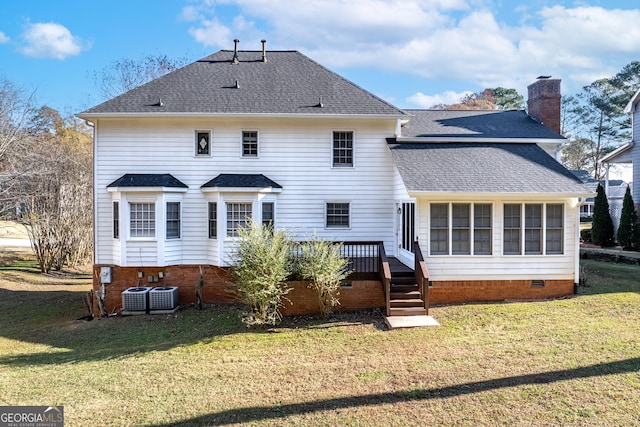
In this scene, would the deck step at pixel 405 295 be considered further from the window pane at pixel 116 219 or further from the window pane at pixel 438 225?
the window pane at pixel 116 219

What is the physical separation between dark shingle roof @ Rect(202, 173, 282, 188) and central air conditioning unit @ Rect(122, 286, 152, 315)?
12.6ft

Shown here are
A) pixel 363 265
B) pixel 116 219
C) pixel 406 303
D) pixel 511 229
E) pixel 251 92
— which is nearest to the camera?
pixel 406 303

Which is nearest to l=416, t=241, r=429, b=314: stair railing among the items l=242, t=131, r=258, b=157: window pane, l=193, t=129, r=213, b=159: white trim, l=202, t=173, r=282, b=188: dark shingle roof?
l=202, t=173, r=282, b=188: dark shingle roof

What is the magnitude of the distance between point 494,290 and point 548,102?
865cm

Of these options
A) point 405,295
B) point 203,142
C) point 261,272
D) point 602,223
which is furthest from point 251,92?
point 602,223

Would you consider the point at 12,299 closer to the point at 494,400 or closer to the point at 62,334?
the point at 62,334

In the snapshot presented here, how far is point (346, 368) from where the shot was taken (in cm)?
733

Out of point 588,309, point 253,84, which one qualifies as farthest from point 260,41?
point 588,309

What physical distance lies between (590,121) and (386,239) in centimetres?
4424

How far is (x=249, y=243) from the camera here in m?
9.84

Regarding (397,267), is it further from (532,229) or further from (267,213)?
(267,213)

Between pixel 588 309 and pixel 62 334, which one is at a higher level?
pixel 588 309

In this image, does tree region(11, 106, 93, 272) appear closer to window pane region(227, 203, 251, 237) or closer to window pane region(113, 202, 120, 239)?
window pane region(113, 202, 120, 239)

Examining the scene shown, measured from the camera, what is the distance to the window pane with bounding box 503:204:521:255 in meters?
11.4
